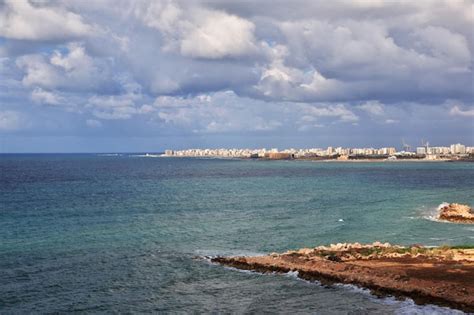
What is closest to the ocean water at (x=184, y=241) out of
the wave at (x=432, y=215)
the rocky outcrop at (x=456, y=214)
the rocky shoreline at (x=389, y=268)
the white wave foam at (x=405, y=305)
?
the white wave foam at (x=405, y=305)

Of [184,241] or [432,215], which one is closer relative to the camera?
[184,241]

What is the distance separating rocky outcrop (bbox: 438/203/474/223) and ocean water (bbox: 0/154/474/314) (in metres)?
2.27

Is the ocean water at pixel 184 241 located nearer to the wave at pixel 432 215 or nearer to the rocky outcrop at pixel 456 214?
the wave at pixel 432 215

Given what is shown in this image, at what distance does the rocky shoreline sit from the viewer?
1286 inches

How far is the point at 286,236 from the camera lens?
56.0m

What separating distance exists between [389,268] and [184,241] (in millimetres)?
22540

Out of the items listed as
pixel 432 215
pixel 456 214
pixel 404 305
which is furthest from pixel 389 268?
pixel 432 215

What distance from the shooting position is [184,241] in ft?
174

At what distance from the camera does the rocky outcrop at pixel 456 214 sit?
67.3 m

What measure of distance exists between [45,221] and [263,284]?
3799 cm

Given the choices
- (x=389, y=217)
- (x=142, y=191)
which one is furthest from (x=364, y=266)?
(x=142, y=191)

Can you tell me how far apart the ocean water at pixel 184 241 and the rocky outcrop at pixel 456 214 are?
2272 mm

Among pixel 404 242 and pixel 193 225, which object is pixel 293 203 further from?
pixel 404 242

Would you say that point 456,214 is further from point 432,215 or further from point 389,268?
point 389,268
